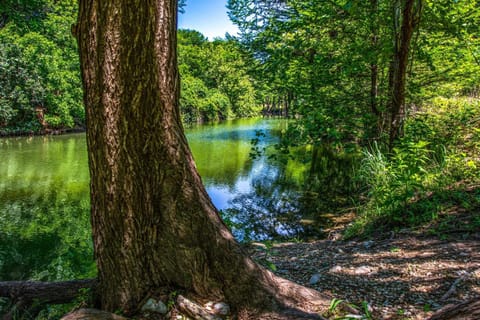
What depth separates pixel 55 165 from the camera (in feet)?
45.3

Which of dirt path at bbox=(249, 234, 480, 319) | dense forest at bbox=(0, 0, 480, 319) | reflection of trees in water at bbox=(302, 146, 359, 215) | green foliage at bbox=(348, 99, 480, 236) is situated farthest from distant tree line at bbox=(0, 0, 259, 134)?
dirt path at bbox=(249, 234, 480, 319)

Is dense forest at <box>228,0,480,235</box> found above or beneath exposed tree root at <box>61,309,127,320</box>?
above

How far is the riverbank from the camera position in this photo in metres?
2.14

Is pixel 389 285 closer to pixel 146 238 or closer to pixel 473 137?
pixel 146 238

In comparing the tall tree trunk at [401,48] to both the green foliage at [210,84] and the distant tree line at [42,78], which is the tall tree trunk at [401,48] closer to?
the distant tree line at [42,78]

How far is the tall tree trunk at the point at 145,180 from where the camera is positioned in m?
1.67

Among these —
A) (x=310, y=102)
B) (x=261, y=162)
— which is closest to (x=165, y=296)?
(x=310, y=102)

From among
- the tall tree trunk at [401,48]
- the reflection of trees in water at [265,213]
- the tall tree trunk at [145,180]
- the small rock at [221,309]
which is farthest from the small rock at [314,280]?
the tall tree trunk at [401,48]

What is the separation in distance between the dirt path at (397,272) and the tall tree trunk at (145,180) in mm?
709

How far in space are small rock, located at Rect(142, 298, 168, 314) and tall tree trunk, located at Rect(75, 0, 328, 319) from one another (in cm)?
5

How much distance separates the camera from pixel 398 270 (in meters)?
2.75

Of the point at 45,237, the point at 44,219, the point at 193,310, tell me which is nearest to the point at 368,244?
the point at 193,310

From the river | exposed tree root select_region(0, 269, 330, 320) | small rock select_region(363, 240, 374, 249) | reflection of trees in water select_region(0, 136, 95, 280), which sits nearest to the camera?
exposed tree root select_region(0, 269, 330, 320)

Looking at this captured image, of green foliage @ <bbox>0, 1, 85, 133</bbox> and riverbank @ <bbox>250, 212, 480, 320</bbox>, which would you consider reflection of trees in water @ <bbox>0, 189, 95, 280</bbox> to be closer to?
riverbank @ <bbox>250, 212, 480, 320</bbox>
